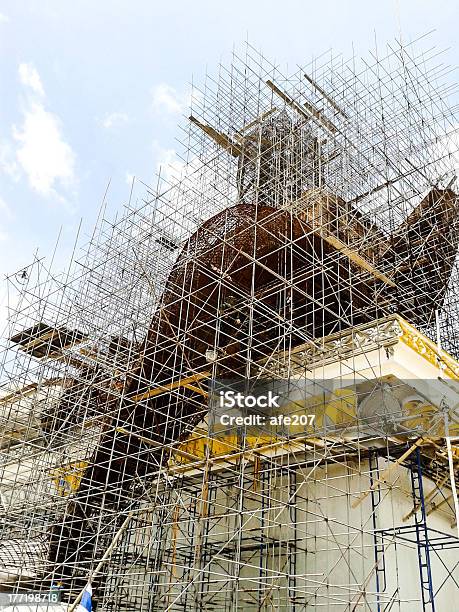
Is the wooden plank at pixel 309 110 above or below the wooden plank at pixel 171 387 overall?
above

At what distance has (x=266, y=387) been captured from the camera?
11.4 metres

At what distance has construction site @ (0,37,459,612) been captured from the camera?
10.1 meters

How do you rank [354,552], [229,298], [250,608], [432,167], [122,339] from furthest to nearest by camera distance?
1. [432,167]
2. [122,339]
3. [229,298]
4. [250,608]
5. [354,552]

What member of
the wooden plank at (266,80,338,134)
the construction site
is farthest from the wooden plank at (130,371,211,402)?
the wooden plank at (266,80,338,134)

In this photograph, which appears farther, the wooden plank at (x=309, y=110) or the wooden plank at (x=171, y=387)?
the wooden plank at (x=309, y=110)

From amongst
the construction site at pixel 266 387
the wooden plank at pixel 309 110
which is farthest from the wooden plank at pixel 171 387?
the wooden plank at pixel 309 110

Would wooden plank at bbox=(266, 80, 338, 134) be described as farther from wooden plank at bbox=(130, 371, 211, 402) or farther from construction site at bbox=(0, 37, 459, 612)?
wooden plank at bbox=(130, 371, 211, 402)

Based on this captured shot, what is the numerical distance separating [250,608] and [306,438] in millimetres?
3231

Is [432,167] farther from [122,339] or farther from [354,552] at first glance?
[354,552]

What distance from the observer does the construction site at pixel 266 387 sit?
10.1 meters

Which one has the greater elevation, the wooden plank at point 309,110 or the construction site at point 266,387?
the wooden plank at point 309,110

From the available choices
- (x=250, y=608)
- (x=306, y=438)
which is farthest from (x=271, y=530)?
(x=306, y=438)

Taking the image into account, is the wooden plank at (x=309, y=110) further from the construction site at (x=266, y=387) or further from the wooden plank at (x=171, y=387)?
the wooden plank at (x=171, y=387)

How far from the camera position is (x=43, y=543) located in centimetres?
1132
